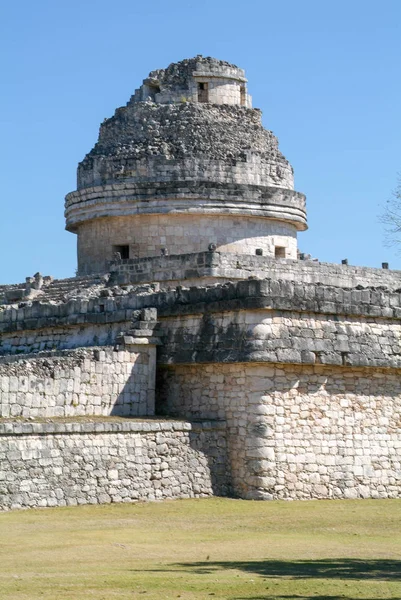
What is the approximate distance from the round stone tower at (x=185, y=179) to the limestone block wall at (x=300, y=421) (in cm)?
1026

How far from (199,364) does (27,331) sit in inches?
212

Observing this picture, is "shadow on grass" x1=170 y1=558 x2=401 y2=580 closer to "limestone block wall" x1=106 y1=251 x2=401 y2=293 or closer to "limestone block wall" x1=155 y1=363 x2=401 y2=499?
"limestone block wall" x1=155 y1=363 x2=401 y2=499

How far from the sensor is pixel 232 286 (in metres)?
21.4

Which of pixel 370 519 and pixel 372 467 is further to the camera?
pixel 372 467

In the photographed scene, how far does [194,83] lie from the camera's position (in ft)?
118

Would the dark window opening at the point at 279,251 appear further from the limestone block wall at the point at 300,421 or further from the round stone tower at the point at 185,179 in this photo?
the limestone block wall at the point at 300,421

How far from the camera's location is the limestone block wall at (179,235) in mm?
33469

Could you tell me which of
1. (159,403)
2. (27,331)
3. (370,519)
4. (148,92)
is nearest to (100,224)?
(148,92)

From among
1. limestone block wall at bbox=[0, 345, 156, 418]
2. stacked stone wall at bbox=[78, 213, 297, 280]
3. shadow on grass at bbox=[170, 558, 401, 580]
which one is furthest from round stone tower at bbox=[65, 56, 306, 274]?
shadow on grass at bbox=[170, 558, 401, 580]

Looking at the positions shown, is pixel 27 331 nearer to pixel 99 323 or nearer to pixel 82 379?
pixel 99 323

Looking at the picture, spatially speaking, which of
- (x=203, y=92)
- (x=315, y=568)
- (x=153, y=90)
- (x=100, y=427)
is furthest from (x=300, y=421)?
(x=153, y=90)

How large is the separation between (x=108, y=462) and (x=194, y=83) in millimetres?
19202

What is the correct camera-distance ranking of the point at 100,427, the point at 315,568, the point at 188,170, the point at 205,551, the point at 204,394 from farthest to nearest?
the point at 188,170, the point at 204,394, the point at 100,427, the point at 205,551, the point at 315,568

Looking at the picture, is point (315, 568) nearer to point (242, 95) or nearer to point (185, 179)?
point (185, 179)
